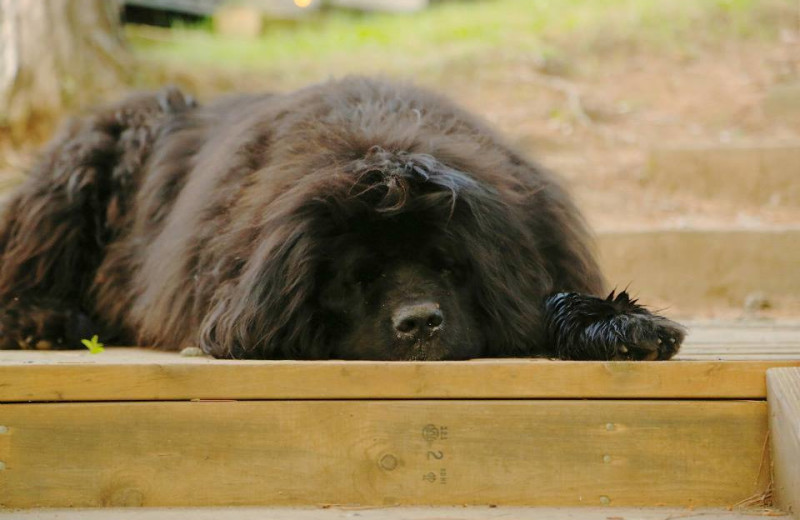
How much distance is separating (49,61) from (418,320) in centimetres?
510

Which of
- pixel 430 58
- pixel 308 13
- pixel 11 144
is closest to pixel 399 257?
pixel 11 144

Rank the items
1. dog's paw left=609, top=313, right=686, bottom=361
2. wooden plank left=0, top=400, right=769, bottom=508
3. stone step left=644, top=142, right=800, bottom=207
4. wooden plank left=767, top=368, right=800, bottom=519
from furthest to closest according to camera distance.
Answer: stone step left=644, top=142, right=800, bottom=207 < dog's paw left=609, top=313, right=686, bottom=361 < wooden plank left=0, top=400, right=769, bottom=508 < wooden plank left=767, top=368, right=800, bottom=519

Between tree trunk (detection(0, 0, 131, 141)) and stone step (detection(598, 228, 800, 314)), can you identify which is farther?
tree trunk (detection(0, 0, 131, 141))

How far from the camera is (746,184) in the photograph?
644cm

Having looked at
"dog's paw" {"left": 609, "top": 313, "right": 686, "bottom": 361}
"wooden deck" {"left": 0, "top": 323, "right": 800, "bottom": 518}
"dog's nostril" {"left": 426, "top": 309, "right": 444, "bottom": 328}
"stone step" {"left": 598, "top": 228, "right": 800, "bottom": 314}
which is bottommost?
"stone step" {"left": 598, "top": 228, "right": 800, "bottom": 314}

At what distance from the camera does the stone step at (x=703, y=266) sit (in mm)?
5465

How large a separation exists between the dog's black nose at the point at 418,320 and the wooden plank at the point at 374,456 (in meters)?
0.52

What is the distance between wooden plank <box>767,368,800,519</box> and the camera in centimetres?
227

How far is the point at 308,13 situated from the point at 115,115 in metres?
8.78

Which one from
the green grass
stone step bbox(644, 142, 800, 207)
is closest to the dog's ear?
stone step bbox(644, 142, 800, 207)

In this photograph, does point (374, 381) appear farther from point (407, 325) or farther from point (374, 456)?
point (407, 325)

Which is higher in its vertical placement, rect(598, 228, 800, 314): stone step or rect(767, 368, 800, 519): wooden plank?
rect(767, 368, 800, 519): wooden plank

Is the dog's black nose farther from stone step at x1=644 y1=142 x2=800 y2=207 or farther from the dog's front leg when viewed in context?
stone step at x1=644 y1=142 x2=800 y2=207

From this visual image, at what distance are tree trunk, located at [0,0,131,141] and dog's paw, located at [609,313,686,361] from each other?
17.0ft
